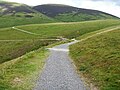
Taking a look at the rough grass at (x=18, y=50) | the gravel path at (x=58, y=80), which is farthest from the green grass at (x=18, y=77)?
the rough grass at (x=18, y=50)

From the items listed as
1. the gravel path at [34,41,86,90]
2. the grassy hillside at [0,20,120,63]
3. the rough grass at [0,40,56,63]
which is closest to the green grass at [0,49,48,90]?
the gravel path at [34,41,86,90]

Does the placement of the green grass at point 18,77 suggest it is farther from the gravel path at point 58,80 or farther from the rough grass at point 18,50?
the rough grass at point 18,50

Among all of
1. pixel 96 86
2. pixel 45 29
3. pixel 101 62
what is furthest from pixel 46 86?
pixel 45 29

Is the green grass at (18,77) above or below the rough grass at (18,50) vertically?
above

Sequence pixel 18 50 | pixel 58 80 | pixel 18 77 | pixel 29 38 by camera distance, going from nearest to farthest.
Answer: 1. pixel 58 80
2. pixel 18 77
3. pixel 18 50
4. pixel 29 38

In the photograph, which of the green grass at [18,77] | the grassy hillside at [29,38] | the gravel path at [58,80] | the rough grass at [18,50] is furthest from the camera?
the grassy hillside at [29,38]

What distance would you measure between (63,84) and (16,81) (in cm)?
406

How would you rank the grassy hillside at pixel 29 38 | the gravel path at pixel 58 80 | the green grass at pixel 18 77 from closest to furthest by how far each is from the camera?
1. the green grass at pixel 18 77
2. the gravel path at pixel 58 80
3. the grassy hillside at pixel 29 38

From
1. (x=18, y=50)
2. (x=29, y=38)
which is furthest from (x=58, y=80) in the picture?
(x=29, y=38)

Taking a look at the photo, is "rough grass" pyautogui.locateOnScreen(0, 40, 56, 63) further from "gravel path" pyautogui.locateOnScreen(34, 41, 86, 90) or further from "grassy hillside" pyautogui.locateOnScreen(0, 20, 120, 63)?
"gravel path" pyautogui.locateOnScreen(34, 41, 86, 90)

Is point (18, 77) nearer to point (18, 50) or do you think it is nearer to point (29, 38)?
point (18, 50)

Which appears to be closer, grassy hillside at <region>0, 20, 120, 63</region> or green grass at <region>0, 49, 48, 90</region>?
green grass at <region>0, 49, 48, 90</region>

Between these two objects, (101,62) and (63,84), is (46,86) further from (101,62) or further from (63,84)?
(101,62)

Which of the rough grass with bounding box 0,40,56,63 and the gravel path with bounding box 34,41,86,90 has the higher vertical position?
the gravel path with bounding box 34,41,86,90
